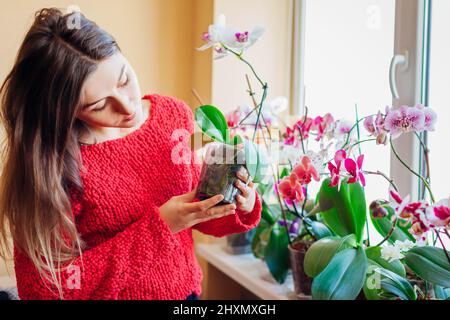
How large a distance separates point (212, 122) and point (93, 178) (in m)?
0.20

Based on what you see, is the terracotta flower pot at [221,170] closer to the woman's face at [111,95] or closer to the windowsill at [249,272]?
the woman's face at [111,95]

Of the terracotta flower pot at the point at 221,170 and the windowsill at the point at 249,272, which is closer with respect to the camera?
the terracotta flower pot at the point at 221,170

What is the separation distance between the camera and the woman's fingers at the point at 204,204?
0.58 meters

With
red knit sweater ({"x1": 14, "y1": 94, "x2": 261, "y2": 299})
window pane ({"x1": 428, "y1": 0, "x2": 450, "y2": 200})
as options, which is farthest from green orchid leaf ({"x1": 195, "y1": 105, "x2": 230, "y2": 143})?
window pane ({"x1": 428, "y1": 0, "x2": 450, "y2": 200})

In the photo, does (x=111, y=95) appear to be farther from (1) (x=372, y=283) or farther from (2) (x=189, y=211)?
(1) (x=372, y=283)

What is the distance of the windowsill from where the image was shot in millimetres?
990

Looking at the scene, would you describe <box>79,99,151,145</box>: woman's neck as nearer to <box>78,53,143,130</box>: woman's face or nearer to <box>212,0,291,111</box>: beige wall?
<box>78,53,143,130</box>: woman's face

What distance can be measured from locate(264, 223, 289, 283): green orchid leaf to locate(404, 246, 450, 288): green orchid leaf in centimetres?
40

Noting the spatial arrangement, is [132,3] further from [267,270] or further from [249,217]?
[267,270]

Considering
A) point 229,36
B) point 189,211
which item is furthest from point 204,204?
point 229,36

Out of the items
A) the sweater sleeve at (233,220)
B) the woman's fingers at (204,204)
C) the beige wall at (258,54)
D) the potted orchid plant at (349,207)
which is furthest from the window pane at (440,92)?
the woman's fingers at (204,204)

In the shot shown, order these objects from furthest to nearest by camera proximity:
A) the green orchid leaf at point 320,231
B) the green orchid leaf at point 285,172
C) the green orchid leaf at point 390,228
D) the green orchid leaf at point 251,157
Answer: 1. the green orchid leaf at point 285,172
2. the green orchid leaf at point 320,231
3. the green orchid leaf at point 390,228
4. the green orchid leaf at point 251,157

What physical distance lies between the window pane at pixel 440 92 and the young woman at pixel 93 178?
15.0 inches
